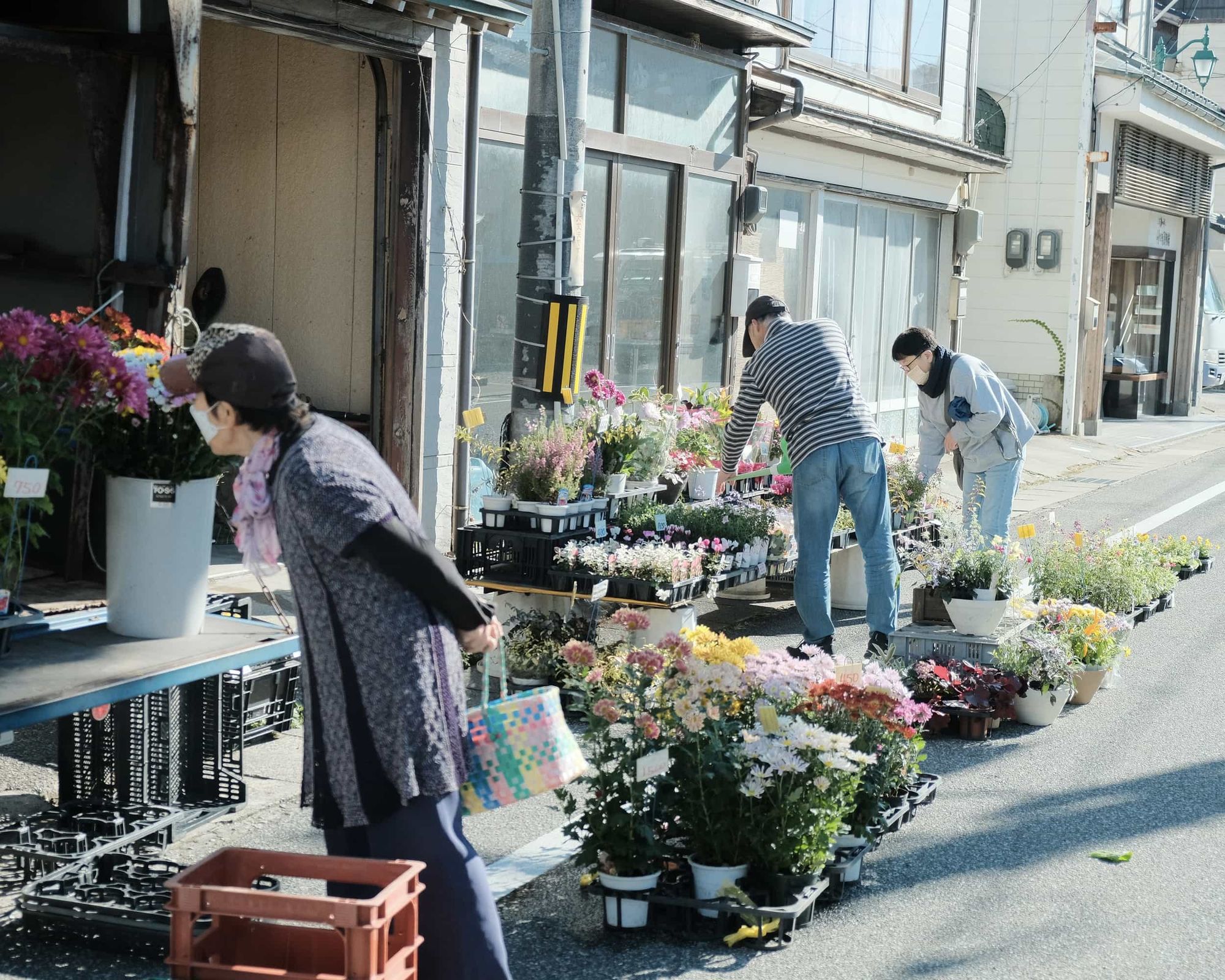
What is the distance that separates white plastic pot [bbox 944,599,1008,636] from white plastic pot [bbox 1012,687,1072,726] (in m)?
0.50

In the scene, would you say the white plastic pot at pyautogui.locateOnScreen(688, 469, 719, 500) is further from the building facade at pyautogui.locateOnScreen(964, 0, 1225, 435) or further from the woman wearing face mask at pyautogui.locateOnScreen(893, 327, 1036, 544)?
the building facade at pyautogui.locateOnScreen(964, 0, 1225, 435)

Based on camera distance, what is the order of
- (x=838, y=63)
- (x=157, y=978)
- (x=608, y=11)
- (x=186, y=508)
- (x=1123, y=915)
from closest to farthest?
(x=157, y=978), (x=186, y=508), (x=1123, y=915), (x=608, y=11), (x=838, y=63)

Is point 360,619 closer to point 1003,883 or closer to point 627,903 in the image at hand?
point 627,903

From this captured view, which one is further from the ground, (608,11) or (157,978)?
(608,11)

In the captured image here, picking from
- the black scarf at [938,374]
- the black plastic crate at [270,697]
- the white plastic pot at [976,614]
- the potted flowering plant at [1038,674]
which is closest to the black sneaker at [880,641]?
the white plastic pot at [976,614]

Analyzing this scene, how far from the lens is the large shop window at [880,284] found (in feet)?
54.0

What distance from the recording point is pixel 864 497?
739 cm

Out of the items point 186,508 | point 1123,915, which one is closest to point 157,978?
point 186,508

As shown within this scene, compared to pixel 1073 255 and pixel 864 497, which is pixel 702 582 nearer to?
pixel 864 497

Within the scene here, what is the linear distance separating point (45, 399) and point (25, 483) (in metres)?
0.24

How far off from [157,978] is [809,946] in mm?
1881

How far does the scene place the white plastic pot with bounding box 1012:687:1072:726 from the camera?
22.5 feet

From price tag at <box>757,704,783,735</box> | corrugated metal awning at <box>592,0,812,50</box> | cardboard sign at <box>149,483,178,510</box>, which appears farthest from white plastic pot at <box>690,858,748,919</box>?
corrugated metal awning at <box>592,0,812,50</box>

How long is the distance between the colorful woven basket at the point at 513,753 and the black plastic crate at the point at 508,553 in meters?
3.64
